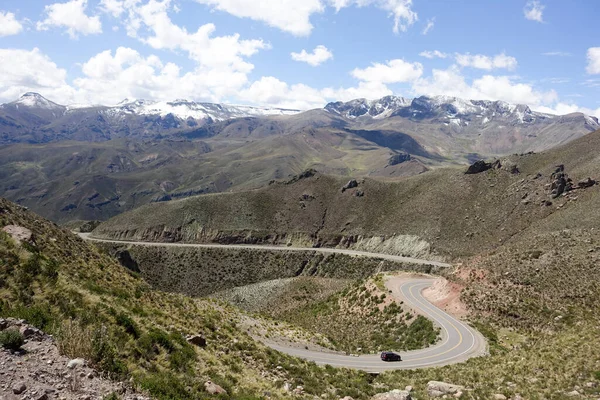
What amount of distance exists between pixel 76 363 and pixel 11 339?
1.95 metres

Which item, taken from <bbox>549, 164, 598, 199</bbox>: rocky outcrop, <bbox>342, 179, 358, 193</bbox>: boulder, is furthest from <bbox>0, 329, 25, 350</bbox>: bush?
<bbox>342, 179, 358, 193</bbox>: boulder

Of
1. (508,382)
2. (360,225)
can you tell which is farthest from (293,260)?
(508,382)

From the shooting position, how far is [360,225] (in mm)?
126375

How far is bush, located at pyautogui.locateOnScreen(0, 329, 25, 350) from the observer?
35.8ft

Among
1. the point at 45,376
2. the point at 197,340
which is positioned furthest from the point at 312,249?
the point at 45,376

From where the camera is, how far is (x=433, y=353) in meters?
34.6

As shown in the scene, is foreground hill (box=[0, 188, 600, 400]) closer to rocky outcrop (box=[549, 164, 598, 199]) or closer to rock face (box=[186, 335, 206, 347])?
rock face (box=[186, 335, 206, 347])

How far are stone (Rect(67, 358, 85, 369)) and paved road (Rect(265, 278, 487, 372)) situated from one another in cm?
2049

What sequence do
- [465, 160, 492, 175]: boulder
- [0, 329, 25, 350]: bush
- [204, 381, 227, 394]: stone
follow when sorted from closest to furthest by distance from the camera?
[0, 329, 25, 350]: bush → [204, 381, 227, 394]: stone → [465, 160, 492, 175]: boulder

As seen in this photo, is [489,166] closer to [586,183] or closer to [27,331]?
[586,183]

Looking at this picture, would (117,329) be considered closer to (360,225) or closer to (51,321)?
(51,321)

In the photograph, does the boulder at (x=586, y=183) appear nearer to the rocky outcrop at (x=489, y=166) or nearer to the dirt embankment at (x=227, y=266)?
the rocky outcrop at (x=489, y=166)

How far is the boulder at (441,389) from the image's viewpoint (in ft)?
68.3

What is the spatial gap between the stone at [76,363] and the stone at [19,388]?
1487mm
